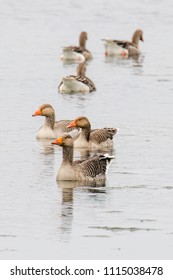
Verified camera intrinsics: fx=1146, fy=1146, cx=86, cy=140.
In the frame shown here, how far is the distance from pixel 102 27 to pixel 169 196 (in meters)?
32.2

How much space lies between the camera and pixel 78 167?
20609 millimetres

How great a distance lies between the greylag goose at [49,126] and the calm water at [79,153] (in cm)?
31

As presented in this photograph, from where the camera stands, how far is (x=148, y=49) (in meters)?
45.3

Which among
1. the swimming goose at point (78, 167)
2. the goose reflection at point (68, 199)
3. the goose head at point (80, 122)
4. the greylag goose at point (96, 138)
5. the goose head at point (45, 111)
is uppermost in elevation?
the goose head at point (45, 111)

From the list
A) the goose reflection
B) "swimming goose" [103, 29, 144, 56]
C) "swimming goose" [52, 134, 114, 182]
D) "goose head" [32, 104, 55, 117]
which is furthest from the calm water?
"goose head" [32, 104, 55, 117]

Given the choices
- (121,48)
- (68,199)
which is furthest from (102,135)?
(121,48)

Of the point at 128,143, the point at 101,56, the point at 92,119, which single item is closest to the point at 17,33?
the point at 101,56

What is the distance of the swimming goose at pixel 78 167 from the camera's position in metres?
20.4

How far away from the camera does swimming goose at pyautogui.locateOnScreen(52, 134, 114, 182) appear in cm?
2044

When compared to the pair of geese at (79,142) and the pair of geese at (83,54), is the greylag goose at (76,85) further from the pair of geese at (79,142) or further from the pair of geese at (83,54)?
the pair of geese at (79,142)

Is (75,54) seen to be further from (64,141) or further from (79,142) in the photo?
(64,141)

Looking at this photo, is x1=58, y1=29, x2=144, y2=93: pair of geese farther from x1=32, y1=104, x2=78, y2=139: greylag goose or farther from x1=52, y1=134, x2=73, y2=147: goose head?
x1=52, y1=134, x2=73, y2=147: goose head

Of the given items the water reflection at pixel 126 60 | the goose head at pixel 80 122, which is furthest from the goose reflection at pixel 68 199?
the water reflection at pixel 126 60

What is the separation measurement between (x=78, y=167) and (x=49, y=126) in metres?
5.06
